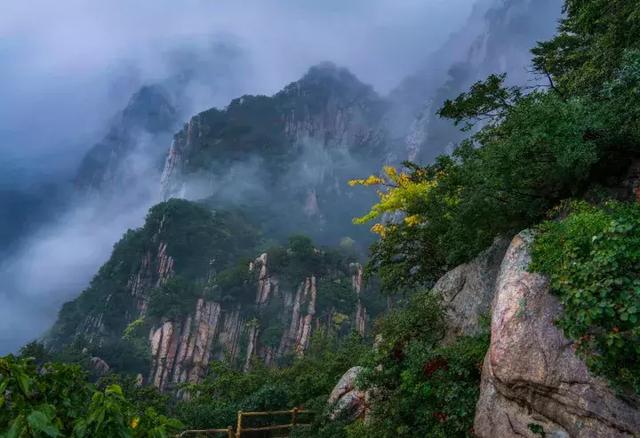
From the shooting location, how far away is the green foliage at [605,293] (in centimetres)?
460

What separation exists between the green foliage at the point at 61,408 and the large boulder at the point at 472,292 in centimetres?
766

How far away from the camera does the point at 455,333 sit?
372 inches

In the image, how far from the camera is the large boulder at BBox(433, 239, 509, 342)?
30.3 feet

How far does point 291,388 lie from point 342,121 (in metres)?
176

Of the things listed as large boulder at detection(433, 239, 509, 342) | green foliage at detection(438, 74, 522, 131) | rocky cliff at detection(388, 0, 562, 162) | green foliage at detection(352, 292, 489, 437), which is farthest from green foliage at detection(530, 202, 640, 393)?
rocky cliff at detection(388, 0, 562, 162)

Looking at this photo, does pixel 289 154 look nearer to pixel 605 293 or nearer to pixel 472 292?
pixel 472 292

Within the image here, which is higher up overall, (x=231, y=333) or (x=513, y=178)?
(x=231, y=333)

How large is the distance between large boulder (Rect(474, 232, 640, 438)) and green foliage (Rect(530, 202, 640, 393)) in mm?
376

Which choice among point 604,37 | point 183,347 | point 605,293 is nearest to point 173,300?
point 183,347

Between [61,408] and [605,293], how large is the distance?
202 inches

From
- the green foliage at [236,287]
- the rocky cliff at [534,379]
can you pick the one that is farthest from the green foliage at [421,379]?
the green foliage at [236,287]

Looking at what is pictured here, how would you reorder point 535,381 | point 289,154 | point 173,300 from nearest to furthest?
point 535,381 < point 173,300 < point 289,154

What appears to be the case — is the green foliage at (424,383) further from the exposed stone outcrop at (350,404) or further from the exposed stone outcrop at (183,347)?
the exposed stone outcrop at (183,347)

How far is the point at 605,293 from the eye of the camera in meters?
4.75
